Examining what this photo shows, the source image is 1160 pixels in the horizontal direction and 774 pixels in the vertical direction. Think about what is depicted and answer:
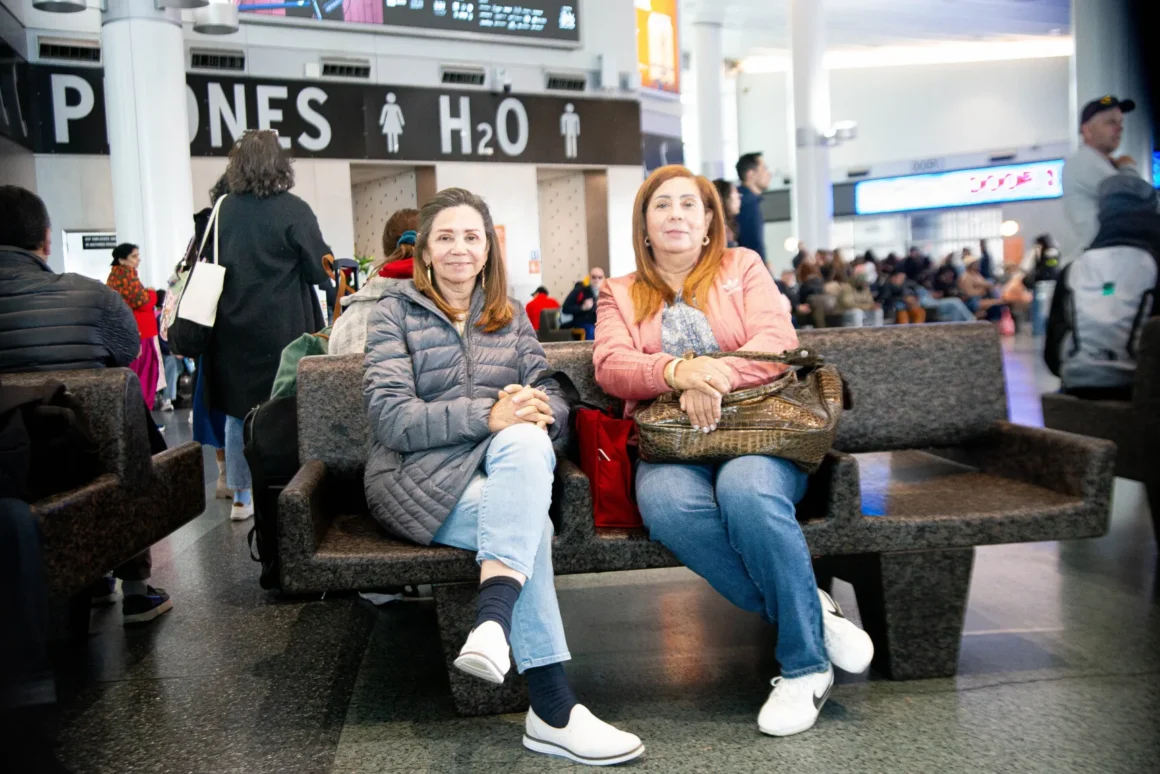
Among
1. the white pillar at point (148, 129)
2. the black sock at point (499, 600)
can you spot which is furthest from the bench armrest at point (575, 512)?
the white pillar at point (148, 129)

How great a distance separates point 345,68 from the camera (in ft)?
44.2

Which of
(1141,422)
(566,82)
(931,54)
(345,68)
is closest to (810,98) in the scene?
(566,82)

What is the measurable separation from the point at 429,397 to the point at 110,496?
0.87 m

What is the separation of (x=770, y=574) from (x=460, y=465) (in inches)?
30.8

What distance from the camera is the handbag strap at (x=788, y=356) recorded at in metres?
2.54

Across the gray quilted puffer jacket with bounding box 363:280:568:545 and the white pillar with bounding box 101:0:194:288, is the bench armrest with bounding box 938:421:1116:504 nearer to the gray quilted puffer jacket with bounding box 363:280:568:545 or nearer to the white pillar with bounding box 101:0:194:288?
the gray quilted puffer jacket with bounding box 363:280:568:545

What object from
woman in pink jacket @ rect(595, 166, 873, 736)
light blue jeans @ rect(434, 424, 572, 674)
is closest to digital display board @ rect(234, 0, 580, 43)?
woman in pink jacket @ rect(595, 166, 873, 736)

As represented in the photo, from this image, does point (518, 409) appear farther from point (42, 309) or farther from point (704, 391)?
point (42, 309)

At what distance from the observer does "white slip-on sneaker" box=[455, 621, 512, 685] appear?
6.89 feet

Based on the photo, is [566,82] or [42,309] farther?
[566,82]

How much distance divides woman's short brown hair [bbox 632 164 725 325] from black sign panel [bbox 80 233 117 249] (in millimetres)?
10727

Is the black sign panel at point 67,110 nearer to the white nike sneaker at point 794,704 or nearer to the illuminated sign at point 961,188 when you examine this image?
the white nike sneaker at point 794,704

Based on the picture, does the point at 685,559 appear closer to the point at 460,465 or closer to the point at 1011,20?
the point at 460,465

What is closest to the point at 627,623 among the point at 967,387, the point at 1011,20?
the point at 967,387
